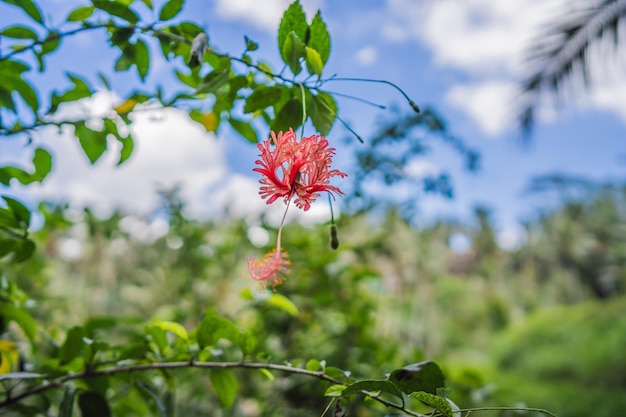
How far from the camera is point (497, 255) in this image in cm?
2389

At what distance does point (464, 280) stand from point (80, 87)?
24.8 meters

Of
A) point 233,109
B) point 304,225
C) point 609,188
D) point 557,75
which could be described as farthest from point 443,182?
point 609,188

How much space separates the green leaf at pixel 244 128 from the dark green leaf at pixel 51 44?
211 mm

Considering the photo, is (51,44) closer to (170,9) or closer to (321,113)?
(170,9)

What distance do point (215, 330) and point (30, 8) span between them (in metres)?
0.39

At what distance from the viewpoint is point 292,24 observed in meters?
0.48

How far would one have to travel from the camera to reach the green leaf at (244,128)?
61cm

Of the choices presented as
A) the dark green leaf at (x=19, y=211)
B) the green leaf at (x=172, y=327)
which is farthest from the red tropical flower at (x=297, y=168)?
the dark green leaf at (x=19, y=211)

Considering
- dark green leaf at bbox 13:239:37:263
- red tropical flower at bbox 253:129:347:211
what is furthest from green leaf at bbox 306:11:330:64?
dark green leaf at bbox 13:239:37:263

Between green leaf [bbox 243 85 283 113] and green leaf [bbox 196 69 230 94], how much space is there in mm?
30

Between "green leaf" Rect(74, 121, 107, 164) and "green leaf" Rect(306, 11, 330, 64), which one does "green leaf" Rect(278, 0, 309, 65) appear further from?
"green leaf" Rect(74, 121, 107, 164)

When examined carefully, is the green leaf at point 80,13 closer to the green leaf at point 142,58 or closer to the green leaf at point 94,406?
the green leaf at point 142,58

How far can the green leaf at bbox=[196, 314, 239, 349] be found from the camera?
1.71 feet

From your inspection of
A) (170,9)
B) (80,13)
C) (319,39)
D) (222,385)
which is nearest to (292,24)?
(319,39)
